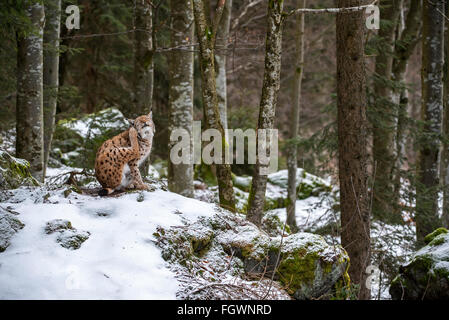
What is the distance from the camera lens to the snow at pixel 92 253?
11.0 ft

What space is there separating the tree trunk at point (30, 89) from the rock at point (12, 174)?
1469 mm

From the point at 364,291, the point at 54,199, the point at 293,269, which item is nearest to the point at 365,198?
the point at 364,291

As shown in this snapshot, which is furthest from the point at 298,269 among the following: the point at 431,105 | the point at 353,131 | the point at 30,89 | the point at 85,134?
the point at 85,134

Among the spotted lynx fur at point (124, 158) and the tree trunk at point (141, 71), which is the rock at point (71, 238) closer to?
the spotted lynx fur at point (124, 158)

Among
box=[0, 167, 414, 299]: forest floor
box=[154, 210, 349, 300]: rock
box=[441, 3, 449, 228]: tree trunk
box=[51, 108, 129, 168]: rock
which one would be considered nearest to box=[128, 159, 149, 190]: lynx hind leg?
box=[0, 167, 414, 299]: forest floor

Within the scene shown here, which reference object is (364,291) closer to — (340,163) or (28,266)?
(340,163)

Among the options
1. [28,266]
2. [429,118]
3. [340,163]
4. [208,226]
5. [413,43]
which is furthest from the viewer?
[413,43]

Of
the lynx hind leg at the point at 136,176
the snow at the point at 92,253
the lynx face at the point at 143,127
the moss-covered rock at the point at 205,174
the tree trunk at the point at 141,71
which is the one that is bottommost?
the moss-covered rock at the point at 205,174

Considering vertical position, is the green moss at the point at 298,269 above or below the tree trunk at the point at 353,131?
below

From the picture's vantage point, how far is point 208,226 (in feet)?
15.8

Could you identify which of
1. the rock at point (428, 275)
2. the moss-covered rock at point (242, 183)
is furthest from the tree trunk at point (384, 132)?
the moss-covered rock at point (242, 183)

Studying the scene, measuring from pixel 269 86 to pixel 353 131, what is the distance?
5.45ft

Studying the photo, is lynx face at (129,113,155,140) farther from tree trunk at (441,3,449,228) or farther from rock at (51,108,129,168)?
tree trunk at (441,3,449,228)

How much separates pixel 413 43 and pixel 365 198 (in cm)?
772
